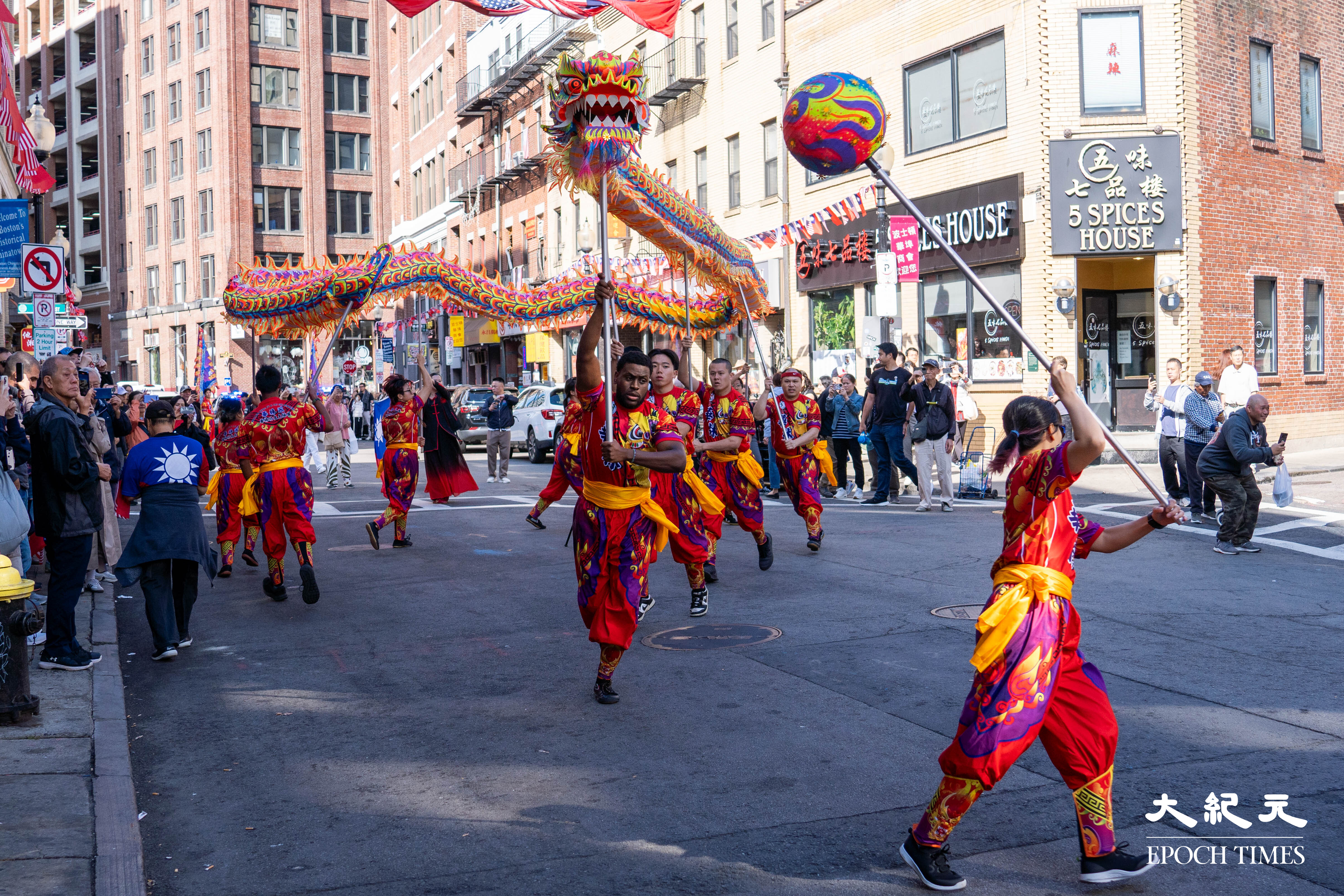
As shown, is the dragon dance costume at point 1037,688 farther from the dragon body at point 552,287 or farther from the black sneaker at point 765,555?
the black sneaker at point 765,555

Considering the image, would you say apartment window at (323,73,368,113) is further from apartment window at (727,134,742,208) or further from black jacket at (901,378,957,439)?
black jacket at (901,378,957,439)

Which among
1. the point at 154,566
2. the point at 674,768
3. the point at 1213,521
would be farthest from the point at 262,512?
the point at 1213,521

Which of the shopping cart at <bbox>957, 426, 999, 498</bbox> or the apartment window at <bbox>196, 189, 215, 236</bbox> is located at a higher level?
the apartment window at <bbox>196, 189, 215, 236</bbox>

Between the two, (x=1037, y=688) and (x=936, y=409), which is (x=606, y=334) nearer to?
(x=1037, y=688)

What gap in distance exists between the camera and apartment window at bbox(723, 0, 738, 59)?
99.3 feet

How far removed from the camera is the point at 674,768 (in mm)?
5488

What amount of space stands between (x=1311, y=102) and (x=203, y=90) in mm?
54998

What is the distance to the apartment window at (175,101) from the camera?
213 ft

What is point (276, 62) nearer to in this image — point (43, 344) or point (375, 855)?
point (43, 344)

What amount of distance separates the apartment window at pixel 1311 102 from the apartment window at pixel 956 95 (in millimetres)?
6181

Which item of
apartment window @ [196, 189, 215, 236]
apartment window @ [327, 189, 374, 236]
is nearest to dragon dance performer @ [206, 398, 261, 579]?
apartment window @ [196, 189, 215, 236]

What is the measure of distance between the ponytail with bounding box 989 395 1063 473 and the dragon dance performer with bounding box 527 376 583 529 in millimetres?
5741

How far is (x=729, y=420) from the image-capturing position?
11047mm

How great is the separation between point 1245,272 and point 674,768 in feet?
65.6
